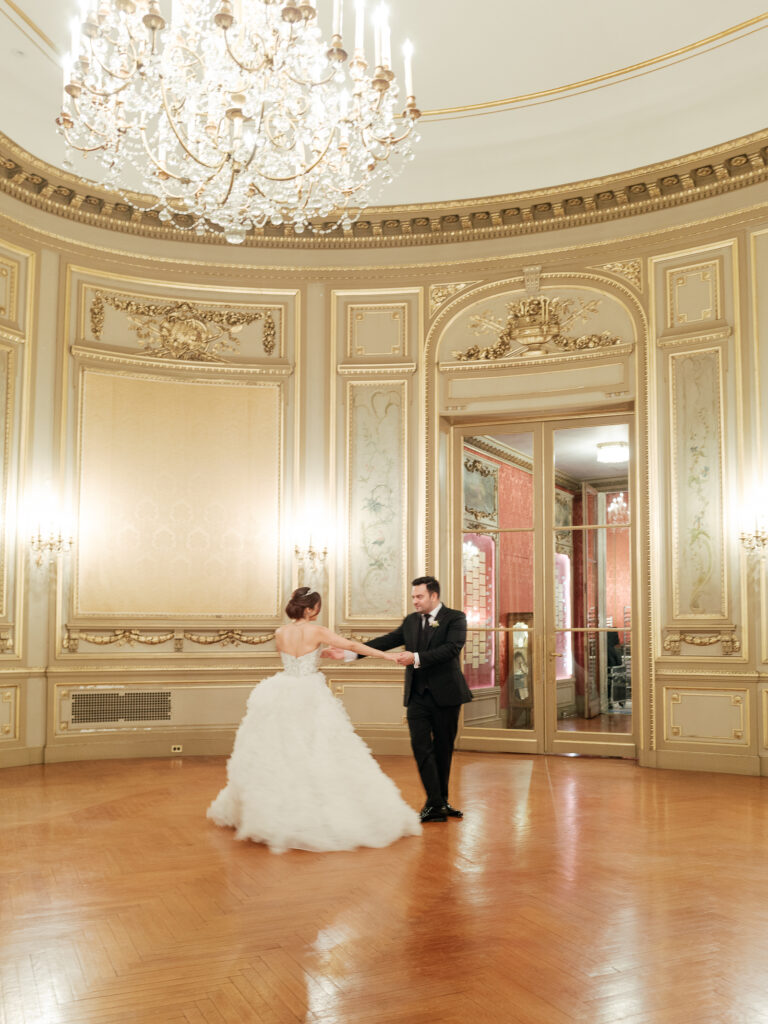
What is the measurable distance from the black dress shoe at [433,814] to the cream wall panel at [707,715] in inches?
124

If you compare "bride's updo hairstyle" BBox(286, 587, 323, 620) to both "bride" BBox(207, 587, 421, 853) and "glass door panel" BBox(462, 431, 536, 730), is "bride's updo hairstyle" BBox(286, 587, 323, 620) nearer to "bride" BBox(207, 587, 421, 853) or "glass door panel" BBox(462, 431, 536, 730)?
"bride" BBox(207, 587, 421, 853)

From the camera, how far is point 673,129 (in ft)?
28.0

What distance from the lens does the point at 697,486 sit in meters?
8.34

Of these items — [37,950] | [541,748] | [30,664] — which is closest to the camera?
[37,950]

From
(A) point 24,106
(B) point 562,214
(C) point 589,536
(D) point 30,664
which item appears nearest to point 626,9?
(B) point 562,214

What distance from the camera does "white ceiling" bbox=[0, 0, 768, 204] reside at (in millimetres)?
7305

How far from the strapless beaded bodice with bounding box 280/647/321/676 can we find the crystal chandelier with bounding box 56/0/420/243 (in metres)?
2.51

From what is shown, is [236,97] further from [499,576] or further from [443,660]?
[499,576]

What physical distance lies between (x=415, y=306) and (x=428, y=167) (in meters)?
1.34

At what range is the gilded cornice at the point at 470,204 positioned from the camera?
323 inches

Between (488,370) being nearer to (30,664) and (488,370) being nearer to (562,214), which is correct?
(562,214)

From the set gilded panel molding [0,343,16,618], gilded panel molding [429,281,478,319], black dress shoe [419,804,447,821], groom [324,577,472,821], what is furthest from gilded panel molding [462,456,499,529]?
gilded panel molding [0,343,16,618]

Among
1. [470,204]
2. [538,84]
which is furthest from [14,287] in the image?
[538,84]

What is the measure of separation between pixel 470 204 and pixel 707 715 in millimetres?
5116
